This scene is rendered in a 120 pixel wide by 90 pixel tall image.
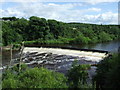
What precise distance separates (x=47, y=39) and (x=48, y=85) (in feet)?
148

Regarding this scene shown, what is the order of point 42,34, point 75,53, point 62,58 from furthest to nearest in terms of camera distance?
point 42,34, point 75,53, point 62,58

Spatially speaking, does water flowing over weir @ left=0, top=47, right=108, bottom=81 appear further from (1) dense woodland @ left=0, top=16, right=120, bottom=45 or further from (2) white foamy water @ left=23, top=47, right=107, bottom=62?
(1) dense woodland @ left=0, top=16, right=120, bottom=45

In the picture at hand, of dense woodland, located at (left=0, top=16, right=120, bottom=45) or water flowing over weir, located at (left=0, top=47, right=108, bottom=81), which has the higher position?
dense woodland, located at (left=0, top=16, right=120, bottom=45)

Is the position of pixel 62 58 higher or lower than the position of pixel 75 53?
lower

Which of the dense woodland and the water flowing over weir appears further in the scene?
the dense woodland

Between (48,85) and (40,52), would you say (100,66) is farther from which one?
(40,52)

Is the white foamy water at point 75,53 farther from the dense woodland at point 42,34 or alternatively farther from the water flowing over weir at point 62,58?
the dense woodland at point 42,34

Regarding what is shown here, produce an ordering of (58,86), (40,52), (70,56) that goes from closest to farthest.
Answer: (58,86), (70,56), (40,52)

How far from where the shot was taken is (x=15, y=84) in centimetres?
1077

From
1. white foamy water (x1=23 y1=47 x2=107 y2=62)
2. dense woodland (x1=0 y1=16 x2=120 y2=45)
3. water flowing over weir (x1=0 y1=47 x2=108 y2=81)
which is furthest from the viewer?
dense woodland (x1=0 y1=16 x2=120 y2=45)

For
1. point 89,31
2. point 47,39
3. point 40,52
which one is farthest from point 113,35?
point 40,52

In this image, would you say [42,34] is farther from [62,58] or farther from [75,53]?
[62,58]

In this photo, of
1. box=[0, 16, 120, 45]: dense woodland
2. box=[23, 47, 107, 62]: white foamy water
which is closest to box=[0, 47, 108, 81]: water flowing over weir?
box=[23, 47, 107, 62]: white foamy water

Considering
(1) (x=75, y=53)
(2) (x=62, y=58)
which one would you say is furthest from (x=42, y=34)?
(2) (x=62, y=58)
